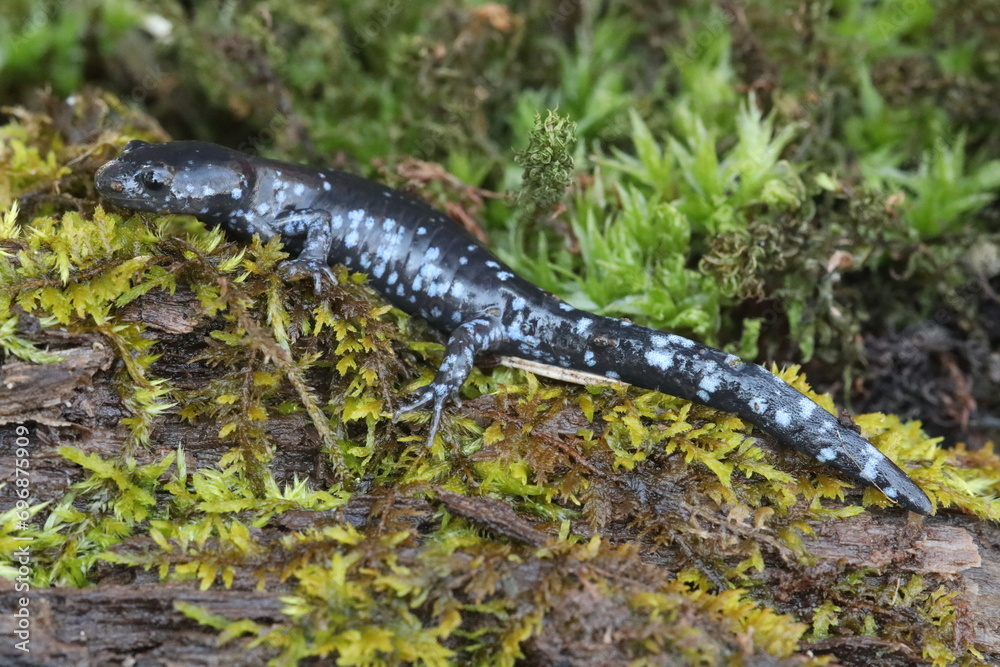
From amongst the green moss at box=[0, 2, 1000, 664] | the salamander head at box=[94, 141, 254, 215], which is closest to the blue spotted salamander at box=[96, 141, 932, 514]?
the salamander head at box=[94, 141, 254, 215]

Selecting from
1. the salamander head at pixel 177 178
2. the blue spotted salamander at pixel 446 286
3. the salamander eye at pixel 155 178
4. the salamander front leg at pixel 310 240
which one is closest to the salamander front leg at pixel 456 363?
the blue spotted salamander at pixel 446 286

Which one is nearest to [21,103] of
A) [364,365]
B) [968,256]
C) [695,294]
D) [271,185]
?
[271,185]

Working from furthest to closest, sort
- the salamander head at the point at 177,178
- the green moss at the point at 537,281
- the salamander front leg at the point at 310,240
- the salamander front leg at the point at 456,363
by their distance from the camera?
the salamander head at the point at 177,178 < the salamander front leg at the point at 310,240 < the salamander front leg at the point at 456,363 < the green moss at the point at 537,281

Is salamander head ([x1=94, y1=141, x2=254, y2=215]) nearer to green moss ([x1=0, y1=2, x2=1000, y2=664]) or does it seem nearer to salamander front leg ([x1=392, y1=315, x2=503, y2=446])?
green moss ([x1=0, y1=2, x2=1000, y2=664])

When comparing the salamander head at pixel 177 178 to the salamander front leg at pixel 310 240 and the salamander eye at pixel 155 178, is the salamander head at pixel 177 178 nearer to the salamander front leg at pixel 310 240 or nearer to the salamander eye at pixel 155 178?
the salamander eye at pixel 155 178

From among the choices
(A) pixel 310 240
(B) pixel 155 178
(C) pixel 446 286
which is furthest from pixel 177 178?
(C) pixel 446 286

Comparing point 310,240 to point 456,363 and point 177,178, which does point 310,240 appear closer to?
point 177,178

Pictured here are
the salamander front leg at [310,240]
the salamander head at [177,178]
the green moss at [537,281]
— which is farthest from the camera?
the salamander head at [177,178]
